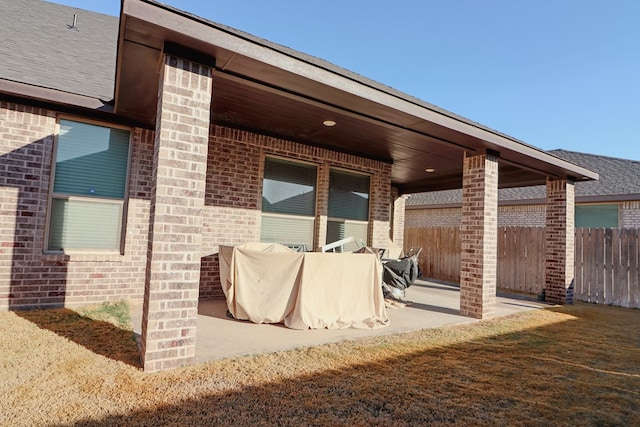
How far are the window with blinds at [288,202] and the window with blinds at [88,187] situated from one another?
2391 mm

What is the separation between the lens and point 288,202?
6809mm

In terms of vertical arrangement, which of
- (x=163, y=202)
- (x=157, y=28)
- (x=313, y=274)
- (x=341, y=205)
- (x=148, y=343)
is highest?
(x=157, y=28)

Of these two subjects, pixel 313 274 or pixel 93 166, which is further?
pixel 93 166

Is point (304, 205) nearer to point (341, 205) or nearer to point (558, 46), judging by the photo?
point (341, 205)

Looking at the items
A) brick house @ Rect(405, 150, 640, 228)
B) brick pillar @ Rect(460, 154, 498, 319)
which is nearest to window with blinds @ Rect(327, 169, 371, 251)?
brick pillar @ Rect(460, 154, 498, 319)

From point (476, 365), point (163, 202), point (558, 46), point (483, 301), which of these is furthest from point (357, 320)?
point (558, 46)

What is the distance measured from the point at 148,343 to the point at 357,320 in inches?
106

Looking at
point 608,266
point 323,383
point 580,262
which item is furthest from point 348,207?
point 608,266

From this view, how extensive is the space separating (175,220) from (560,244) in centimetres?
804

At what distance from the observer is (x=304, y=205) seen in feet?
23.0

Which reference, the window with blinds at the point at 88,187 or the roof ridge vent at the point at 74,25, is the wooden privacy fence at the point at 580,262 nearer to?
the window with blinds at the point at 88,187

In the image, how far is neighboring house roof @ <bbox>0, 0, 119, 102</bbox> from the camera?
191 inches

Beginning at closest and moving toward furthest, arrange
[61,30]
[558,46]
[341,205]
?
[61,30], [341,205], [558,46]

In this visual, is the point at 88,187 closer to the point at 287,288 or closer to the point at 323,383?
the point at 287,288
